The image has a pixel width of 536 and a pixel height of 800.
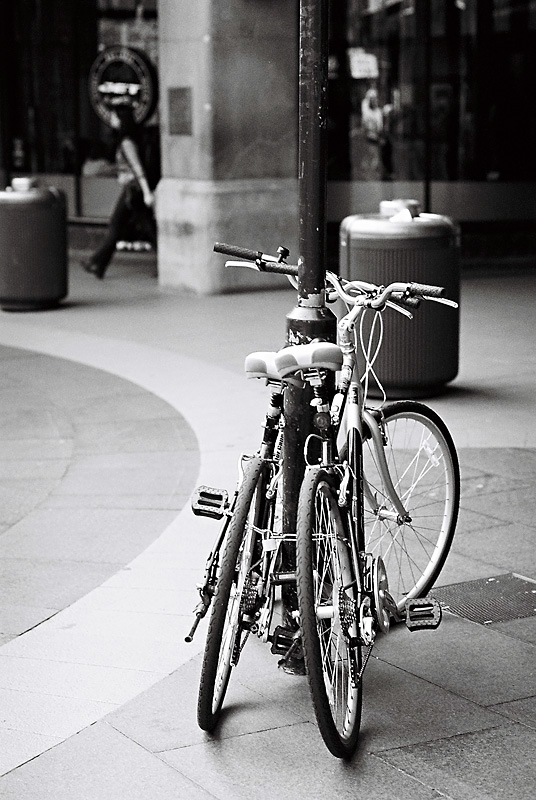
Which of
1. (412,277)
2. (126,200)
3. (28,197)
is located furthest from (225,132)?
(412,277)

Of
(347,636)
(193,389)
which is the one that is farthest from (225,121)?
(347,636)

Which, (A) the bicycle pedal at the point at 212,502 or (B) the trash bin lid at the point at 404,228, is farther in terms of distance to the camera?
(B) the trash bin lid at the point at 404,228

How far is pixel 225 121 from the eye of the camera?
13.3 meters

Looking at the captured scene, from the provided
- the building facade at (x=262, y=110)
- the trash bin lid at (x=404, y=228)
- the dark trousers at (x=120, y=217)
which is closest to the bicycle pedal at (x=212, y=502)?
the trash bin lid at (x=404, y=228)

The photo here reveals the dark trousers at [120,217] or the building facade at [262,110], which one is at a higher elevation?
the building facade at [262,110]

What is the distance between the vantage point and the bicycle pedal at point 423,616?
4172 mm

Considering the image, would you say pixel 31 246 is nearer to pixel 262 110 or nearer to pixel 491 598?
pixel 262 110

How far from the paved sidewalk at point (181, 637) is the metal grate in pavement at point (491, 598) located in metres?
0.06

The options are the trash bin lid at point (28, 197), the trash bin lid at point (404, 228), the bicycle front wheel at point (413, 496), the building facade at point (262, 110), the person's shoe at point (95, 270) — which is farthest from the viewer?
the person's shoe at point (95, 270)

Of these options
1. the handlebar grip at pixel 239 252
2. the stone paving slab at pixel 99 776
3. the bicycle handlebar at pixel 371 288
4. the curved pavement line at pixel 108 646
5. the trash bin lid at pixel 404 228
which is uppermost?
the handlebar grip at pixel 239 252

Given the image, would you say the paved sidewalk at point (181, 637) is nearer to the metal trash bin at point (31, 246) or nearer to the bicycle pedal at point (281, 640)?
the bicycle pedal at point (281, 640)

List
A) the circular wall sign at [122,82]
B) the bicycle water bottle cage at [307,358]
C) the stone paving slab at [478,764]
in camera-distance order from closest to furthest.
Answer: the stone paving slab at [478,764], the bicycle water bottle cage at [307,358], the circular wall sign at [122,82]

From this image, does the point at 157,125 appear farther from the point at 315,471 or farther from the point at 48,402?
the point at 315,471

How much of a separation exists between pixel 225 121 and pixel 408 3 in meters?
3.71
